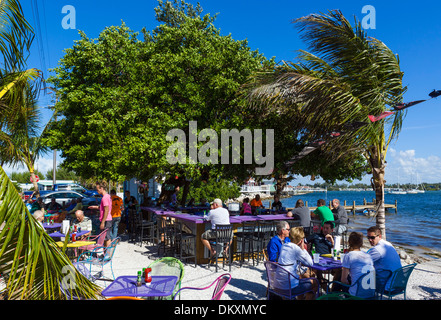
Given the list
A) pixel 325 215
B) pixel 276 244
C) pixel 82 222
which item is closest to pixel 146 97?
pixel 82 222

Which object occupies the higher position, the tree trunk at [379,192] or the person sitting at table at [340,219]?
the tree trunk at [379,192]

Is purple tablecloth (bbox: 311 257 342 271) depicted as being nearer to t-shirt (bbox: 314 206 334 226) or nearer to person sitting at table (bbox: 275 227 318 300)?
person sitting at table (bbox: 275 227 318 300)

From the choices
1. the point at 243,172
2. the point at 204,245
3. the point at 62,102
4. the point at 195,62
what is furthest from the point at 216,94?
the point at 62,102

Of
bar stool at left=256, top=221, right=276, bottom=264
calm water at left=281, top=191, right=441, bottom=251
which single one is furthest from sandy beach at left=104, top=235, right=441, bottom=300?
calm water at left=281, top=191, right=441, bottom=251

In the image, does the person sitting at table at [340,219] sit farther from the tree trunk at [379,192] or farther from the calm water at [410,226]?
the calm water at [410,226]

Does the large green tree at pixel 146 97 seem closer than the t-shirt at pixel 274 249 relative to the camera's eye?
No

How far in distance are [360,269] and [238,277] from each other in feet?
11.5

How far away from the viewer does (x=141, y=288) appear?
4.16 m

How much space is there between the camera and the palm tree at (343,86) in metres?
8.40

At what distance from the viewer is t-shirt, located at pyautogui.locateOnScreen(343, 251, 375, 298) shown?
4.62m

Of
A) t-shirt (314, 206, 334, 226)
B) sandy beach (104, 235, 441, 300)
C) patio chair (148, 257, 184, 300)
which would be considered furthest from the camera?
t-shirt (314, 206, 334, 226)

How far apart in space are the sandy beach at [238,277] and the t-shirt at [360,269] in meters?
2.11

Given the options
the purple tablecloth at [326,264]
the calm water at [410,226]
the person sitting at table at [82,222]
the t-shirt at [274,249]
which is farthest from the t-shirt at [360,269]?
the calm water at [410,226]

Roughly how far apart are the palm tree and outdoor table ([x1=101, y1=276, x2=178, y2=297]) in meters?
5.90
